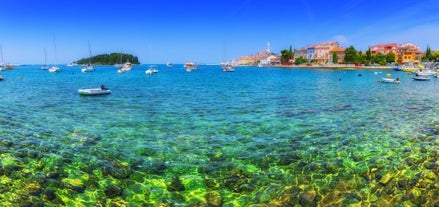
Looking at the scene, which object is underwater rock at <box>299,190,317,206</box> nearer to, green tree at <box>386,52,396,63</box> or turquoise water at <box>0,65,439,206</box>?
turquoise water at <box>0,65,439,206</box>

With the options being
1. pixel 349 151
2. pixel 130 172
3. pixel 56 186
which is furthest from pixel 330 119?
pixel 56 186

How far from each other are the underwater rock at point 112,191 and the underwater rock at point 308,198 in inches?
230

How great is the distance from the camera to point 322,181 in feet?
34.7

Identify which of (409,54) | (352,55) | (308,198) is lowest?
(308,198)

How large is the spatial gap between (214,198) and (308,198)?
2.96 metres

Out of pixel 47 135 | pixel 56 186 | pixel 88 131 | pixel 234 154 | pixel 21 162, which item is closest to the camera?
pixel 56 186

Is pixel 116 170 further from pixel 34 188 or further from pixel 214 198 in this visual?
pixel 214 198

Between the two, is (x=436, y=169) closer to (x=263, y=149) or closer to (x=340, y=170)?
(x=340, y=170)

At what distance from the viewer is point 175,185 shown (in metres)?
10.3

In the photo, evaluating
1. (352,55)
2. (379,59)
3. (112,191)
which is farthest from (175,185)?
(379,59)

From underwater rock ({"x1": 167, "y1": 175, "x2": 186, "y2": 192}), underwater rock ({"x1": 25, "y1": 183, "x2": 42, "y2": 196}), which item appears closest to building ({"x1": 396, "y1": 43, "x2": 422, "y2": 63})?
underwater rock ({"x1": 167, "y1": 175, "x2": 186, "y2": 192})

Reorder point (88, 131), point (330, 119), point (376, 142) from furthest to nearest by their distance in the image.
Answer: point (330, 119) < point (88, 131) < point (376, 142)

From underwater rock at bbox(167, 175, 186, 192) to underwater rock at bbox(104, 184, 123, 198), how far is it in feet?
5.33

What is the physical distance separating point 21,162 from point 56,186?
3.45 metres
